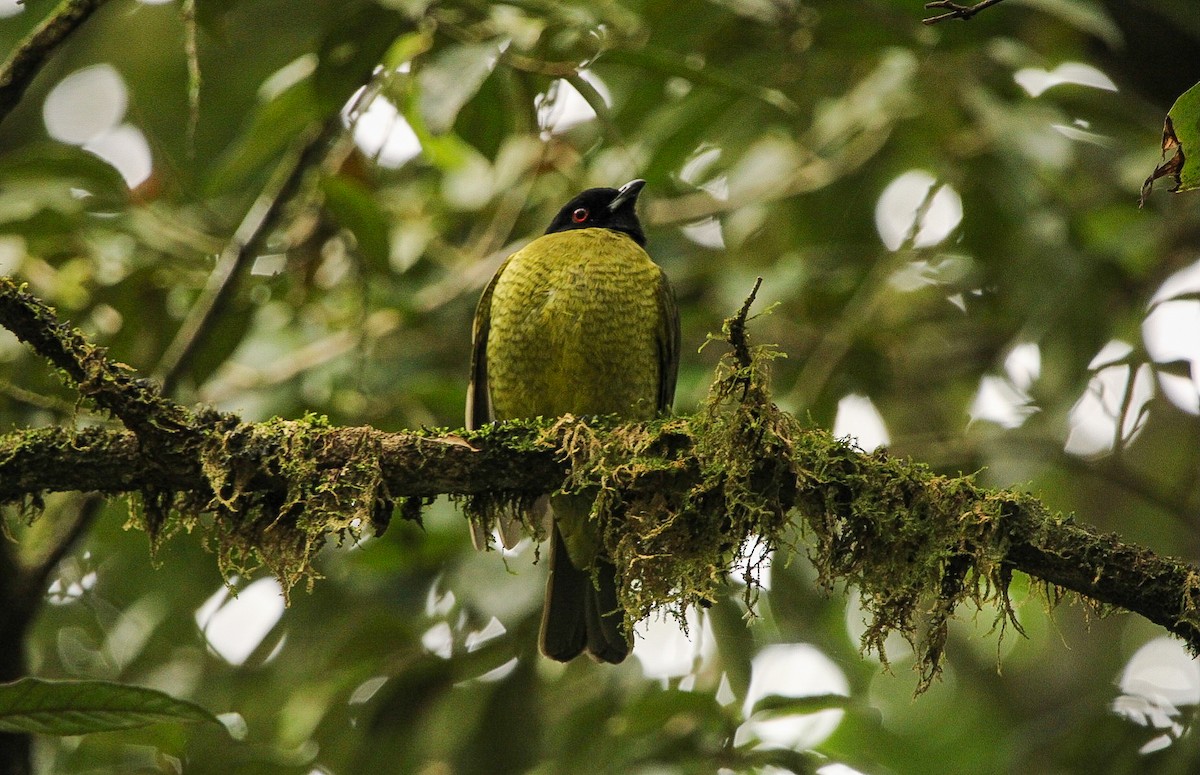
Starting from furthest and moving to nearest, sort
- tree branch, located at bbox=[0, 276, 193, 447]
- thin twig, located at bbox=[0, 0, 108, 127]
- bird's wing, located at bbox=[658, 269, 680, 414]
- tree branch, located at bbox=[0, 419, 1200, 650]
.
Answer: bird's wing, located at bbox=[658, 269, 680, 414]
thin twig, located at bbox=[0, 0, 108, 127]
tree branch, located at bbox=[0, 419, 1200, 650]
tree branch, located at bbox=[0, 276, 193, 447]

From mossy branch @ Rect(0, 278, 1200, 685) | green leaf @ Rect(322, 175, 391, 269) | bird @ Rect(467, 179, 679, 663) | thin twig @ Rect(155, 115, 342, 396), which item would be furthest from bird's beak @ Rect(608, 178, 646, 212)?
mossy branch @ Rect(0, 278, 1200, 685)

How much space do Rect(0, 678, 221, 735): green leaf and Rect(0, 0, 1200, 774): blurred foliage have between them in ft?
4.36

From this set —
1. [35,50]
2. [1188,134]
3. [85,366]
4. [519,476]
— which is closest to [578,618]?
[519,476]

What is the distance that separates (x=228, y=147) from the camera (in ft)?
15.0

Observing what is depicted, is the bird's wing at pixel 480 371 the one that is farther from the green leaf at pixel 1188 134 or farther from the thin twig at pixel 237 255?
the green leaf at pixel 1188 134

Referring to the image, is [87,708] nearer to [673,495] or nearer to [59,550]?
[673,495]

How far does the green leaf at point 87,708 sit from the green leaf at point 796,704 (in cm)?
201

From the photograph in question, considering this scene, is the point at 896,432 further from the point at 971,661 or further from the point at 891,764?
the point at 891,764

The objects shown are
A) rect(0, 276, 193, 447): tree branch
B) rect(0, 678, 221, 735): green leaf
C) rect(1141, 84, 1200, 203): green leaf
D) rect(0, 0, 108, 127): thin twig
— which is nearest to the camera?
rect(1141, 84, 1200, 203): green leaf

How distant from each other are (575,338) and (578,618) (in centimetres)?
80

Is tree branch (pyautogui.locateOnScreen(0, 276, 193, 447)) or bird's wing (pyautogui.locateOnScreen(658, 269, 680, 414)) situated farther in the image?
bird's wing (pyautogui.locateOnScreen(658, 269, 680, 414))

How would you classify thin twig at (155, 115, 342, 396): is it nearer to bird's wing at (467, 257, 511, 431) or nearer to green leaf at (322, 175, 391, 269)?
green leaf at (322, 175, 391, 269)

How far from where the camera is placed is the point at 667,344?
3.88 metres

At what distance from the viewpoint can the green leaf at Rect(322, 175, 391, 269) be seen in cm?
407
